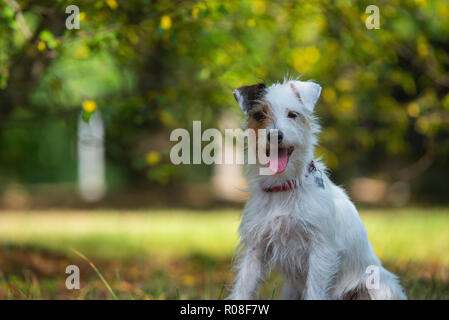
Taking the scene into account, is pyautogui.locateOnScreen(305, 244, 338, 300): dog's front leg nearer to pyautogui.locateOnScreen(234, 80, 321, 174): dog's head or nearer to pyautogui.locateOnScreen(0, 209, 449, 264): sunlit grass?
pyautogui.locateOnScreen(234, 80, 321, 174): dog's head

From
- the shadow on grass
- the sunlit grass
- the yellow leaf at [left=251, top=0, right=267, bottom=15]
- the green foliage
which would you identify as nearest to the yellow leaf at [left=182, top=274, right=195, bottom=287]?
the shadow on grass

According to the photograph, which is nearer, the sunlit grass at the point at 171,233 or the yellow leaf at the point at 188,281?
the yellow leaf at the point at 188,281

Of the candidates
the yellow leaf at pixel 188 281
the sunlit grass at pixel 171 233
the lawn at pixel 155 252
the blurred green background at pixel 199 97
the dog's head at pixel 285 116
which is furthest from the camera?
the sunlit grass at pixel 171 233

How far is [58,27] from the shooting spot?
6.02m

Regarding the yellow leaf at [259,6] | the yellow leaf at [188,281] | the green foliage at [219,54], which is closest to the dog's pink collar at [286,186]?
the green foliage at [219,54]

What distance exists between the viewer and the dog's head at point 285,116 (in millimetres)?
3412

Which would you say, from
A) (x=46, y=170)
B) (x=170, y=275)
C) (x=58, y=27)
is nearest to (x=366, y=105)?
(x=170, y=275)

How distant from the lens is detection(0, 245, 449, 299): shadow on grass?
462cm

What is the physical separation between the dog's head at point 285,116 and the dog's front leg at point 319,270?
596 mm

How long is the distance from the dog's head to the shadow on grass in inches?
44.8

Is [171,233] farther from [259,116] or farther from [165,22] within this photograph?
[259,116]

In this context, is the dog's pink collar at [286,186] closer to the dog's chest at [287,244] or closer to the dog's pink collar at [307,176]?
the dog's pink collar at [307,176]

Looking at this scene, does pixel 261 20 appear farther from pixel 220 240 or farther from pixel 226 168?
pixel 226 168
